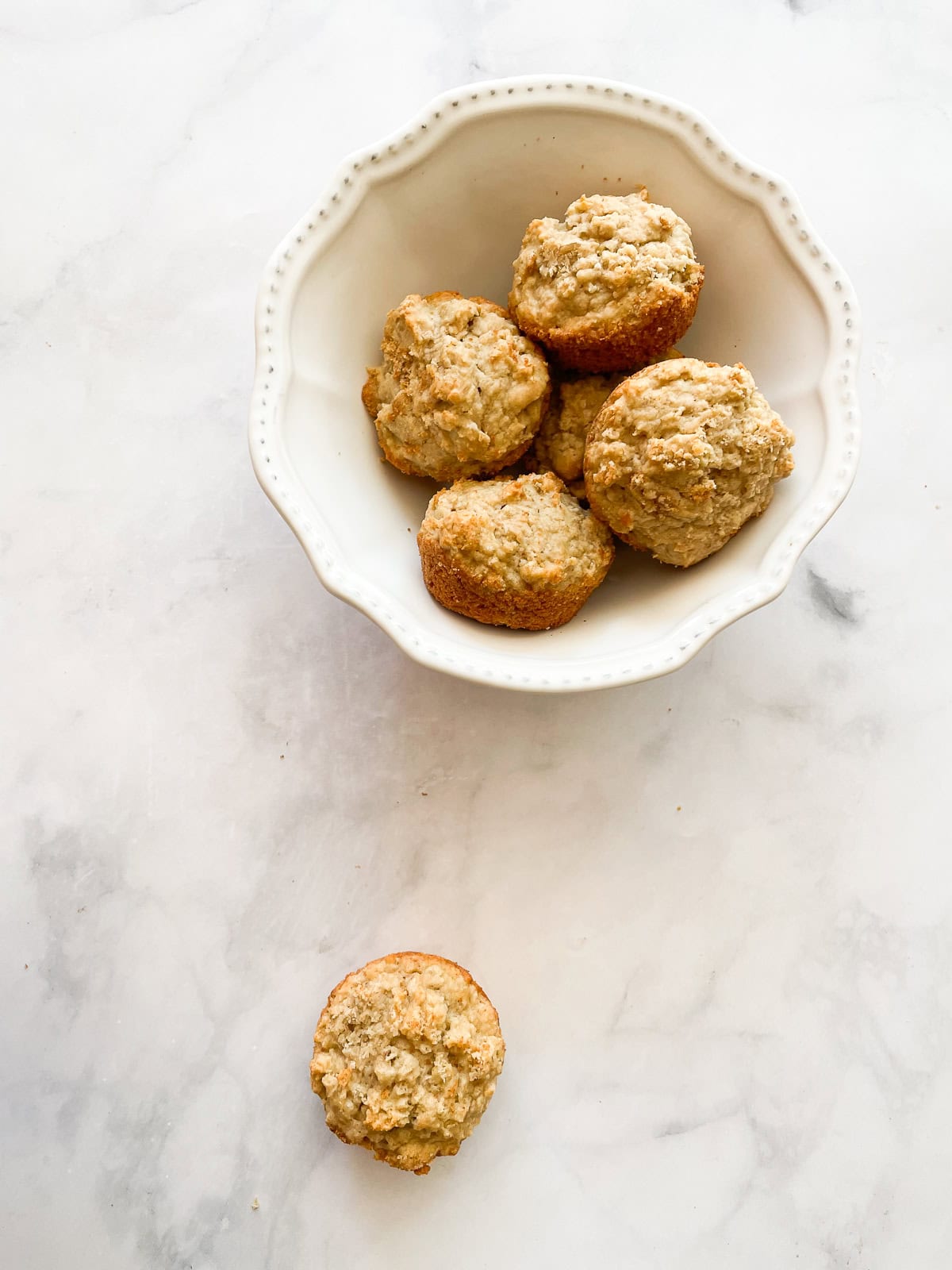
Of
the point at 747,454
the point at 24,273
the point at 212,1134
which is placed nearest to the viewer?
the point at 747,454

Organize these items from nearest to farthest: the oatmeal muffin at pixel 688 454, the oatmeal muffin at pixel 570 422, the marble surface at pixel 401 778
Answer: the oatmeal muffin at pixel 688 454 < the oatmeal muffin at pixel 570 422 < the marble surface at pixel 401 778

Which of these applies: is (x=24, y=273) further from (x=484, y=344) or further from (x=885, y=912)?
(x=885, y=912)

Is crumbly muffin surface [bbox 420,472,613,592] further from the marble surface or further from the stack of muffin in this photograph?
the marble surface

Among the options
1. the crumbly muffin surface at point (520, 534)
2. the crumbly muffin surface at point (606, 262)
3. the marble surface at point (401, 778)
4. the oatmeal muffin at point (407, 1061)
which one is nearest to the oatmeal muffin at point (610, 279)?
the crumbly muffin surface at point (606, 262)

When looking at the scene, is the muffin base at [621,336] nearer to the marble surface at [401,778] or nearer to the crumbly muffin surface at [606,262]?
the crumbly muffin surface at [606,262]

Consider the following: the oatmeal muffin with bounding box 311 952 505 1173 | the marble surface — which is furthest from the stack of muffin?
the oatmeal muffin with bounding box 311 952 505 1173

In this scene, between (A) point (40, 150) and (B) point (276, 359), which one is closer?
(B) point (276, 359)

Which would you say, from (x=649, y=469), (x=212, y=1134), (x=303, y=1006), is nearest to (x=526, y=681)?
(x=649, y=469)
